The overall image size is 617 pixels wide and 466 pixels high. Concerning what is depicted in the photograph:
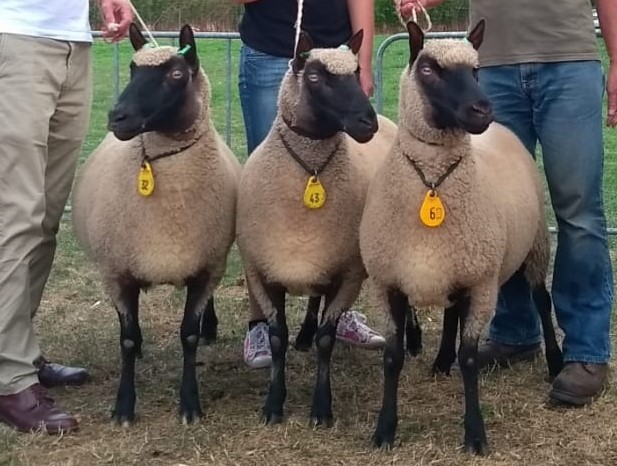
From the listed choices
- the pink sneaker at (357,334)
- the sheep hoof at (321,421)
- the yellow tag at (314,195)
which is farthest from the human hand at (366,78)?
the sheep hoof at (321,421)

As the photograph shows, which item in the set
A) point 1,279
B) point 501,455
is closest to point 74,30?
point 1,279

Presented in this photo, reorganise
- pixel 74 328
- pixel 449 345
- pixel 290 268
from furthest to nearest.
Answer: pixel 74 328 → pixel 449 345 → pixel 290 268

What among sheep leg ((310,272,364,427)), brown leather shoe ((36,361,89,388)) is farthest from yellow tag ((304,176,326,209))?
brown leather shoe ((36,361,89,388))

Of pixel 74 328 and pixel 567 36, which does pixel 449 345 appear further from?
pixel 74 328

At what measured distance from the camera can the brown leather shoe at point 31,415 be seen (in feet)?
14.9

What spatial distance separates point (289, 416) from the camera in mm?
4828

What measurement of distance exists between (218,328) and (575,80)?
274 centimetres

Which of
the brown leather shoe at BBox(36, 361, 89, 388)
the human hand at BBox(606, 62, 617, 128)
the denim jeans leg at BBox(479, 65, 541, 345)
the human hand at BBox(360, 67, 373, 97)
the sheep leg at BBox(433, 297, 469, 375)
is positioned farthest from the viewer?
the sheep leg at BBox(433, 297, 469, 375)

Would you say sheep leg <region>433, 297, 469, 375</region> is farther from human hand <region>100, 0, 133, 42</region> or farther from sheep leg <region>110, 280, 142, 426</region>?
human hand <region>100, 0, 133, 42</region>

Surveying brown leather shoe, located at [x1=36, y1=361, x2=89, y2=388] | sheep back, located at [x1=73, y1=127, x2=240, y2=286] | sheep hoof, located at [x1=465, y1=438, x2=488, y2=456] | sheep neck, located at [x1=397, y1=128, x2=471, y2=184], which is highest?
sheep neck, located at [x1=397, y1=128, x2=471, y2=184]

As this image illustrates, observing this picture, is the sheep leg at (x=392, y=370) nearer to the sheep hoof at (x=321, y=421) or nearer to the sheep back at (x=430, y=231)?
the sheep back at (x=430, y=231)

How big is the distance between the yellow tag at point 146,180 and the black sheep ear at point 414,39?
4.14 feet

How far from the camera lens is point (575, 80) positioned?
4.75 metres

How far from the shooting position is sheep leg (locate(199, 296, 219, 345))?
6.07 meters
